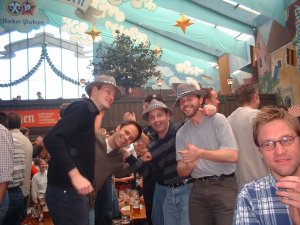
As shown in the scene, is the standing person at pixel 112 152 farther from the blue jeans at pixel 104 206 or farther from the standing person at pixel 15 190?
the standing person at pixel 15 190

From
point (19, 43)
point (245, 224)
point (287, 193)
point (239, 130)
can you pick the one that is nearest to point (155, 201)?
point (239, 130)

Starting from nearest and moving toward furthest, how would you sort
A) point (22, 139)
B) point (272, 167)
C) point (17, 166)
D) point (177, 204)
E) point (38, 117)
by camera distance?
point (272, 167), point (177, 204), point (17, 166), point (22, 139), point (38, 117)

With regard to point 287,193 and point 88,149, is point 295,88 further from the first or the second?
point 287,193

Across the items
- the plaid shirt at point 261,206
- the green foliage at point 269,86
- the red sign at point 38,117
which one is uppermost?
the green foliage at point 269,86

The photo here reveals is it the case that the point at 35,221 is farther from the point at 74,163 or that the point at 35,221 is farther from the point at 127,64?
the point at 127,64

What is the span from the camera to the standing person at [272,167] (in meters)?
1.36

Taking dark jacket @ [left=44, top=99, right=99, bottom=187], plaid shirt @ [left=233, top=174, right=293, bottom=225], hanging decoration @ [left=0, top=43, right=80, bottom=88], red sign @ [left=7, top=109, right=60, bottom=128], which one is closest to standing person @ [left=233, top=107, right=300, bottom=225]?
plaid shirt @ [left=233, top=174, right=293, bottom=225]

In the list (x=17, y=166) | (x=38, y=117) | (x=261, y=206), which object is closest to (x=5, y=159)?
(x=17, y=166)

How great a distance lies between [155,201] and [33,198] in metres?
2.96

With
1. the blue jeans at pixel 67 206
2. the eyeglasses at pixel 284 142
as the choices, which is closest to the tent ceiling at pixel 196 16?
the blue jeans at pixel 67 206

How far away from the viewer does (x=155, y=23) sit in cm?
1483

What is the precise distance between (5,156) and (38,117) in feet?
34.0

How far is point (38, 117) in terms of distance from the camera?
12.3 m

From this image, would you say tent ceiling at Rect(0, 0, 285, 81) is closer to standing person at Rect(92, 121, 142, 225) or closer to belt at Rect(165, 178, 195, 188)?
standing person at Rect(92, 121, 142, 225)
